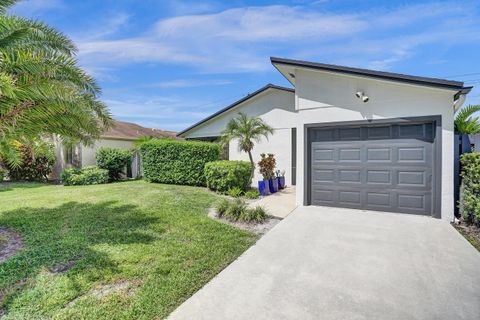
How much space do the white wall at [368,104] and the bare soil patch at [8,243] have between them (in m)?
7.22

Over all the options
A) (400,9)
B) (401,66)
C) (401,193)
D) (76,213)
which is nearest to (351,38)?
(400,9)

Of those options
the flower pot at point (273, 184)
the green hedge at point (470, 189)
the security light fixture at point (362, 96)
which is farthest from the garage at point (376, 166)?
the flower pot at point (273, 184)

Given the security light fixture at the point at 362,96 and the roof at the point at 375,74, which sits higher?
the roof at the point at 375,74

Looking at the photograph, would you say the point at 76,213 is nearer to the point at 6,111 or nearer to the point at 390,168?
the point at 6,111

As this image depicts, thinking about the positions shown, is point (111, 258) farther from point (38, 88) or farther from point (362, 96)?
point (362, 96)

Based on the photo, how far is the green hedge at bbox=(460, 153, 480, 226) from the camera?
5.60m

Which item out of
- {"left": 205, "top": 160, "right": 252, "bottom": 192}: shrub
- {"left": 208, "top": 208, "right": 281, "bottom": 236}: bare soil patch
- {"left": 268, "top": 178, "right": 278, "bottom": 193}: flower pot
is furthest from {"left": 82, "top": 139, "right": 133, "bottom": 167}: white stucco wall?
{"left": 208, "top": 208, "right": 281, "bottom": 236}: bare soil patch

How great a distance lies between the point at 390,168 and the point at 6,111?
887cm

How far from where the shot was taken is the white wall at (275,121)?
1252 cm

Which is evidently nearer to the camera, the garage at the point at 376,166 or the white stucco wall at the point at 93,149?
the garage at the point at 376,166

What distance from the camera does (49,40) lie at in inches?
232

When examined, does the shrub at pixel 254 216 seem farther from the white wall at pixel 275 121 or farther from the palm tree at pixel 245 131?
the white wall at pixel 275 121

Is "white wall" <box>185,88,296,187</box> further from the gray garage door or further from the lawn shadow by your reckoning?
the lawn shadow

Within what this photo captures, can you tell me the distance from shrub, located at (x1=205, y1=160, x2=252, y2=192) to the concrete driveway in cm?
437
